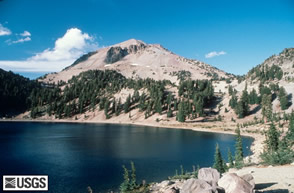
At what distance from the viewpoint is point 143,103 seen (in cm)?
16938

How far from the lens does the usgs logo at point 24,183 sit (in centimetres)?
3412

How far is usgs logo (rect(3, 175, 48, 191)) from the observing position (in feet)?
112

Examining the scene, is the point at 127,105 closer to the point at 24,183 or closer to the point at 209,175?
the point at 24,183

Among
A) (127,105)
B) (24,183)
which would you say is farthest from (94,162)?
(127,105)

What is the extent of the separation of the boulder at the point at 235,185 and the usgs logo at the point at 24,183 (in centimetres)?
2740

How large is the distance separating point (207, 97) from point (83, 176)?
13450 cm

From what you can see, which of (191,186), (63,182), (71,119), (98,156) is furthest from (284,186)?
(71,119)

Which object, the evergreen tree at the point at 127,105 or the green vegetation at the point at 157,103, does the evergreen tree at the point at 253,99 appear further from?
the evergreen tree at the point at 127,105

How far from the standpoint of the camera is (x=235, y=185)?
635 inches

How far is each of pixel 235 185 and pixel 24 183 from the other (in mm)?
32145

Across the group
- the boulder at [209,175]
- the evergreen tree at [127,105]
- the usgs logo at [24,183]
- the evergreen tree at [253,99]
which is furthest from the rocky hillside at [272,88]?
the usgs logo at [24,183]

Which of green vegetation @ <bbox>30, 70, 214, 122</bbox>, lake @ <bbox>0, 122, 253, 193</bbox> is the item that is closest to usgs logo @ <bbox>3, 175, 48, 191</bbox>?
lake @ <bbox>0, 122, 253, 193</bbox>

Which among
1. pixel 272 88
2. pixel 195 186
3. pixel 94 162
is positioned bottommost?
pixel 94 162

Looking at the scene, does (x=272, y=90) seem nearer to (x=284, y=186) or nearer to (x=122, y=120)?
(x=122, y=120)
